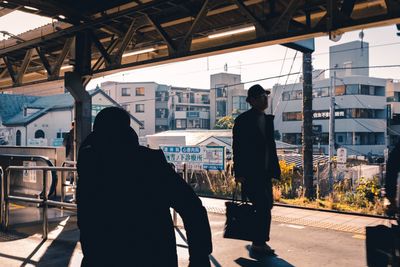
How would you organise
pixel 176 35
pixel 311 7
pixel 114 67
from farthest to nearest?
1. pixel 176 35
2. pixel 114 67
3. pixel 311 7

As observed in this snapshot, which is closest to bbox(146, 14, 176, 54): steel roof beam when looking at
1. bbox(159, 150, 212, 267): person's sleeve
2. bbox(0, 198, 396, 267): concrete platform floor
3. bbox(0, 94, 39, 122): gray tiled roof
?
bbox(0, 198, 396, 267): concrete platform floor

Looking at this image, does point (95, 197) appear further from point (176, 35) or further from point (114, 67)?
point (176, 35)

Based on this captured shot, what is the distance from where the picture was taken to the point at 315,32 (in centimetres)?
562

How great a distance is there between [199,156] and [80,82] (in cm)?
526

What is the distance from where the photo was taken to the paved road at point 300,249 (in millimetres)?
4883

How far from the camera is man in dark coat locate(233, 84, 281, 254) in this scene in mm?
4949

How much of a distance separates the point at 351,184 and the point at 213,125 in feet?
200

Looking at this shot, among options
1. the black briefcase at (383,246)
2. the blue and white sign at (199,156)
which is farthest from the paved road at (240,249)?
the blue and white sign at (199,156)

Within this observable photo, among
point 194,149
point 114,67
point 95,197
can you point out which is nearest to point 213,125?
point 194,149

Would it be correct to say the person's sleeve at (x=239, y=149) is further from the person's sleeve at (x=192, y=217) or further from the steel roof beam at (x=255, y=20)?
the person's sleeve at (x=192, y=217)

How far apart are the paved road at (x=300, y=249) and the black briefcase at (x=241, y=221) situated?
0.35 m

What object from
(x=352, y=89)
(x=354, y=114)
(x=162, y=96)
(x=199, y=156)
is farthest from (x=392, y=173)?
(x=162, y=96)

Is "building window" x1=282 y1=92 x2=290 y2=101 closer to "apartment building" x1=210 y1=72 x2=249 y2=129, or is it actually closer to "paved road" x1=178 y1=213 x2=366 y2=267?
"apartment building" x1=210 y1=72 x2=249 y2=129

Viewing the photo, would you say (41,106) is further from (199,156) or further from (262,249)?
(262,249)
